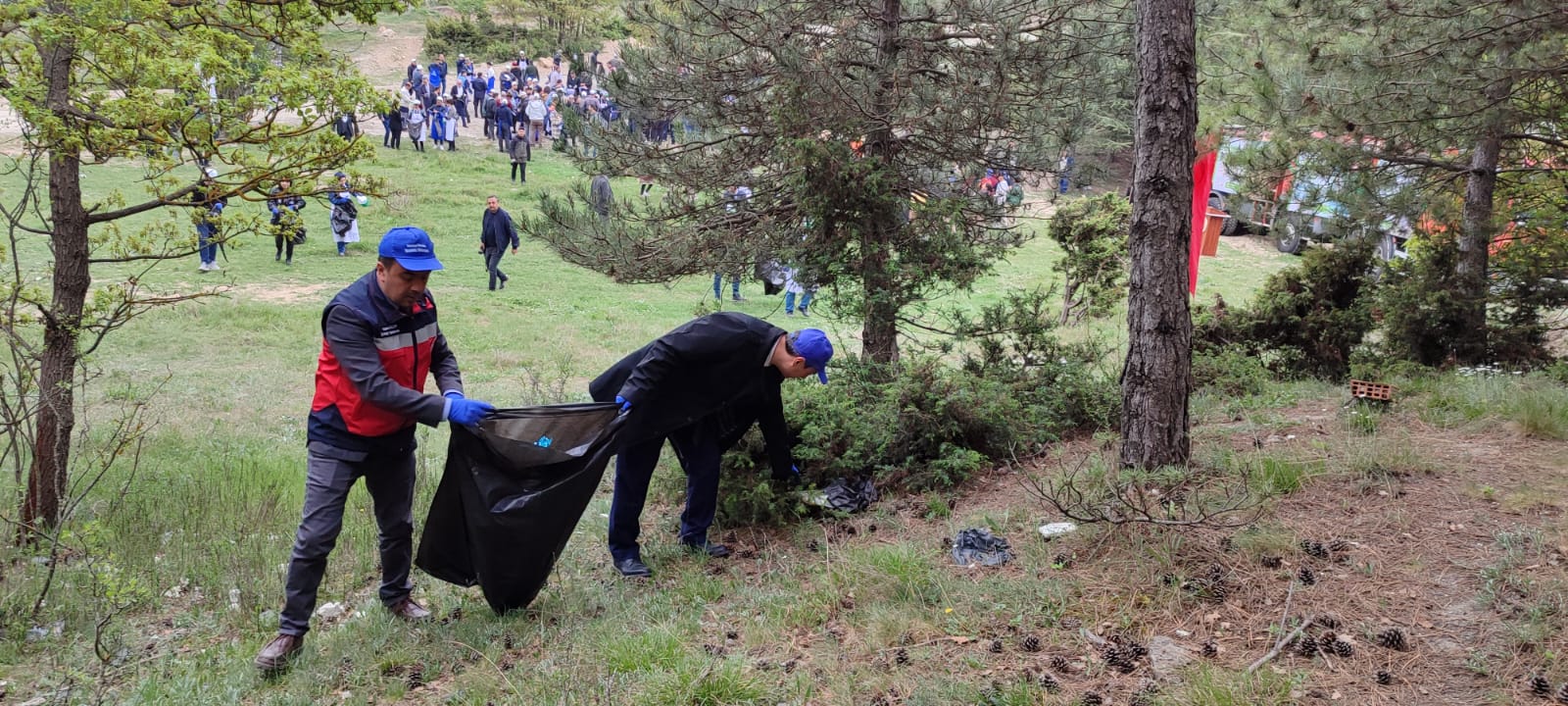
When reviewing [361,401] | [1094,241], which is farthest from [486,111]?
[361,401]

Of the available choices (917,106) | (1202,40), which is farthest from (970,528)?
(1202,40)

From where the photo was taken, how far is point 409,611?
4812 millimetres

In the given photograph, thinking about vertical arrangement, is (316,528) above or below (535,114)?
below

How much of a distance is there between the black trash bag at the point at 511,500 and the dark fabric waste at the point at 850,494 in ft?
5.22

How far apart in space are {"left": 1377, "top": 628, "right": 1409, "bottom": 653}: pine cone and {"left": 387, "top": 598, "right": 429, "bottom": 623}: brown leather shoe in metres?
3.99

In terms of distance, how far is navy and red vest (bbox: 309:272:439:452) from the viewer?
4316 mm

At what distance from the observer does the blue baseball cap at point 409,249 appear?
4289mm

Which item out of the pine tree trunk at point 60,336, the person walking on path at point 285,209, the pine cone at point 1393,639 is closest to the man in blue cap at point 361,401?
the person walking on path at point 285,209

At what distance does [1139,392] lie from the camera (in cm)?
486

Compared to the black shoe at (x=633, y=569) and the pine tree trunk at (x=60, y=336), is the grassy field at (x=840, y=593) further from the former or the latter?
the pine tree trunk at (x=60, y=336)

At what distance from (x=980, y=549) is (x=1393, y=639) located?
1.71 metres

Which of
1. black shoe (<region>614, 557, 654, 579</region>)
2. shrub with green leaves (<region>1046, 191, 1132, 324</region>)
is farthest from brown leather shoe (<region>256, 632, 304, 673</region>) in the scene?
shrub with green leaves (<region>1046, 191, 1132, 324</region>)

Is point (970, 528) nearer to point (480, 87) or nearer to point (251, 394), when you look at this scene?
point (251, 394)

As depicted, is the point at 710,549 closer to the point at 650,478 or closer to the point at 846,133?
the point at 650,478
